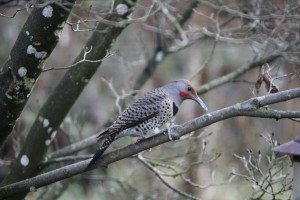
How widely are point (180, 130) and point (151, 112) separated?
76 centimetres

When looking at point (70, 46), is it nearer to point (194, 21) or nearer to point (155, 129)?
point (194, 21)

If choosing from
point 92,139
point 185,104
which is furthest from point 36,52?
point 185,104

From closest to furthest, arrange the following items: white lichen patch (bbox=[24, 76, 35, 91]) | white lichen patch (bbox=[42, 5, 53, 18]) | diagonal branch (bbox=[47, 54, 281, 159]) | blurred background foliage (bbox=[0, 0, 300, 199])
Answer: white lichen patch (bbox=[42, 5, 53, 18]) → white lichen patch (bbox=[24, 76, 35, 91]) → diagonal branch (bbox=[47, 54, 281, 159]) → blurred background foliage (bbox=[0, 0, 300, 199])

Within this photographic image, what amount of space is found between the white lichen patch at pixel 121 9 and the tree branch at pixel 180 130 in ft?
4.58

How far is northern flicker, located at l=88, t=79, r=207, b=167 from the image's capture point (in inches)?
181

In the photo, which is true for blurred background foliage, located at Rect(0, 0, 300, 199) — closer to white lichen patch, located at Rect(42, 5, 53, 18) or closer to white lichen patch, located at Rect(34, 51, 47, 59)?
white lichen patch, located at Rect(34, 51, 47, 59)

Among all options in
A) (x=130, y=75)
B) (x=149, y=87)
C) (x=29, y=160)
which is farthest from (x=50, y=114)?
(x=149, y=87)

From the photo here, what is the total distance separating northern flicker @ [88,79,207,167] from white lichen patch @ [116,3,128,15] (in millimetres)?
726

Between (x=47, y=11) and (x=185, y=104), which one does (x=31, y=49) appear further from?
(x=185, y=104)

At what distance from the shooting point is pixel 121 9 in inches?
205

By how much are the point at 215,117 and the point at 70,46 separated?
8.86 meters

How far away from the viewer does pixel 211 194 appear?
11469 mm

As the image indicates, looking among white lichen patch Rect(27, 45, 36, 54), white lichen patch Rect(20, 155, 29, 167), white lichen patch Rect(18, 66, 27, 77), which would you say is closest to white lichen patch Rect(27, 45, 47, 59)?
white lichen patch Rect(27, 45, 36, 54)


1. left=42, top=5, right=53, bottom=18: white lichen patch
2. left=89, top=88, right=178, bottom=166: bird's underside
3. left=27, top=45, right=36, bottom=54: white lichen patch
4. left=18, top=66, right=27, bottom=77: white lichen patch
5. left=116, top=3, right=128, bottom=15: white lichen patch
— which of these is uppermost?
left=42, top=5, right=53, bottom=18: white lichen patch
